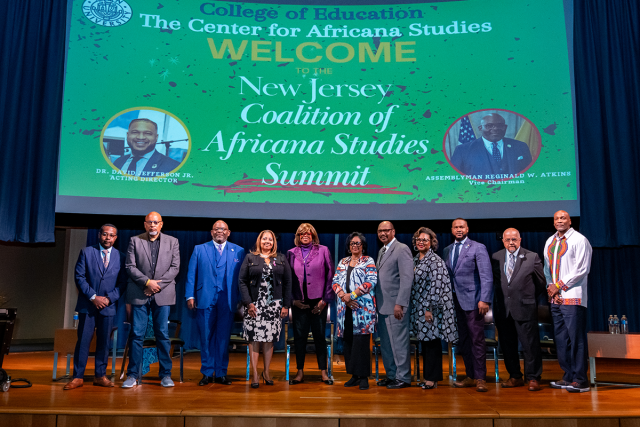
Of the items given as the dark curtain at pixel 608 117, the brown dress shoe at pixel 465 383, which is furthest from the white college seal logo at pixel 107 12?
the dark curtain at pixel 608 117

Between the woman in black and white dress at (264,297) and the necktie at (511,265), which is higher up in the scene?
the necktie at (511,265)

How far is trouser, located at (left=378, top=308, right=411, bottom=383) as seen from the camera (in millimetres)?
3953

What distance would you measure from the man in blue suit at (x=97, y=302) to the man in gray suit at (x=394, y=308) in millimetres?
2307

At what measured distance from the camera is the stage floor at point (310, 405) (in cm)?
289

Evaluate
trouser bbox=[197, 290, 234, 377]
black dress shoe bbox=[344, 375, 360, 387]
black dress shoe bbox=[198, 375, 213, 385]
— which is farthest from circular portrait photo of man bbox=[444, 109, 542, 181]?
black dress shoe bbox=[198, 375, 213, 385]

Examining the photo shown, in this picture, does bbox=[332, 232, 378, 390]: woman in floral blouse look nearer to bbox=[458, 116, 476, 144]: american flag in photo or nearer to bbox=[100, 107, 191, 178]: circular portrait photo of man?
bbox=[458, 116, 476, 144]: american flag in photo

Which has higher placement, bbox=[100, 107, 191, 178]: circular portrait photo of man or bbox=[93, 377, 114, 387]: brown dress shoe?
bbox=[100, 107, 191, 178]: circular portrait photo of man

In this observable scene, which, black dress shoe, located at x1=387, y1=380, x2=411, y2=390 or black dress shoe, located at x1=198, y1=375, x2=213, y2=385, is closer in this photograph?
black dress shoe, located at x1=387, y1=380, x2=411, y2=390

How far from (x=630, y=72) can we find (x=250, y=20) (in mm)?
4781

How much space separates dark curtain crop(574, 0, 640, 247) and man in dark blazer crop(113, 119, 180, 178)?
4.92 m

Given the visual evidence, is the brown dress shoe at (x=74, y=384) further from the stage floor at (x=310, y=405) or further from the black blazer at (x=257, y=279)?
the black blazer at (x=257, y=279)

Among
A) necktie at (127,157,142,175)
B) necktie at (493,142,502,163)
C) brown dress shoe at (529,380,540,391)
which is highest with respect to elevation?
necktie at (493,142,502,163)

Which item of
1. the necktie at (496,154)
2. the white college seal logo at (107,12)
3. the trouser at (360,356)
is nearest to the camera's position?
the trouser at (360,356)

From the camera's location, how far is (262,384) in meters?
4.08
